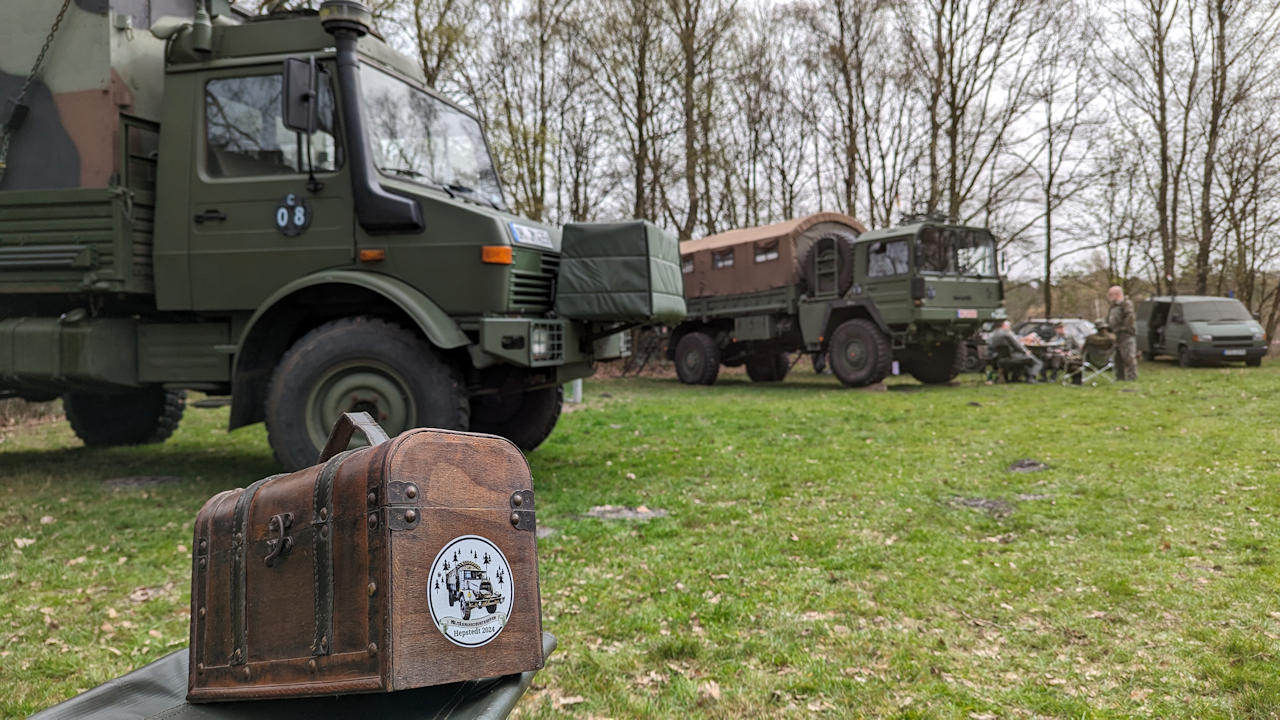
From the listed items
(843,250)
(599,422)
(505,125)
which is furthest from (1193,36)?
(599,422)

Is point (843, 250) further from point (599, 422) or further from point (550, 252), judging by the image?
point (550, 252)

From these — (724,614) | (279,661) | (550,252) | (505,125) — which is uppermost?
(505,125)

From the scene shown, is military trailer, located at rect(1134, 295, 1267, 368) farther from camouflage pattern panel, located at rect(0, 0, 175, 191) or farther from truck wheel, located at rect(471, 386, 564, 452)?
camouflage pattern panel, located at rect(0, 0, 175, 191)

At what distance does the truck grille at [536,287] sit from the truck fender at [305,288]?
0.48 meters

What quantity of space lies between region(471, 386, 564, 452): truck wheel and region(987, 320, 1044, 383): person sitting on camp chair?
11.3 metres

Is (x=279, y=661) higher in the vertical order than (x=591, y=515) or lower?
higher

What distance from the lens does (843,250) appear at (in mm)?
15766

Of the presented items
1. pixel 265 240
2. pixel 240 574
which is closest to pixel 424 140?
pixel 265 240

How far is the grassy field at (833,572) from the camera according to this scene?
9.84 ft

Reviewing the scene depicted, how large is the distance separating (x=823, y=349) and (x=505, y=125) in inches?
403

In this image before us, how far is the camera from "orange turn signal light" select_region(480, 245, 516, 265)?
224 inches

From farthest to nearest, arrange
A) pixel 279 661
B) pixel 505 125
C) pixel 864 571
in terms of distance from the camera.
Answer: pixel 505 125, pixel 864 571, pixel 279 661

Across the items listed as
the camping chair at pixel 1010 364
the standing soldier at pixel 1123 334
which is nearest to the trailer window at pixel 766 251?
the camping chair at pixel 1010 364

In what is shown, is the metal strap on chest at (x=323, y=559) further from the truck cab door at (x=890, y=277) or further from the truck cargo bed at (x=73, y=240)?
the truck cab door at (x=890, y=277)
